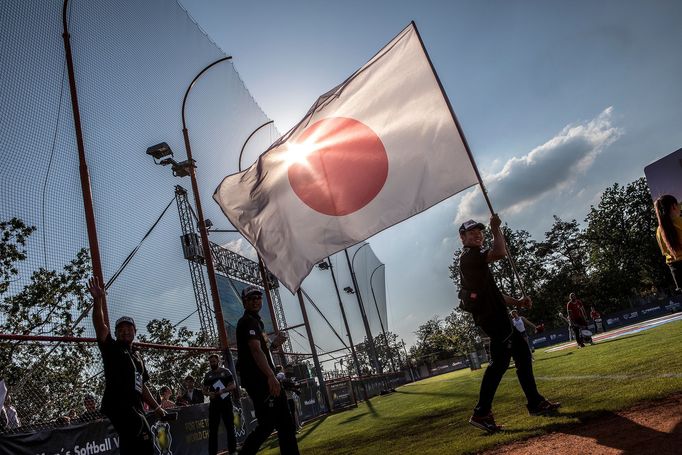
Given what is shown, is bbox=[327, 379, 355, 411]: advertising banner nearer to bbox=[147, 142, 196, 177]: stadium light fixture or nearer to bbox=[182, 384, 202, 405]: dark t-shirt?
bbox=[182, 384, 202, 405]: dark t-shirt

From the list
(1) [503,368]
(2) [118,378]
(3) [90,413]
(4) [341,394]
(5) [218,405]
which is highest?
(2) [118,378]

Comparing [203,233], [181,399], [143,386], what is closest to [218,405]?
[181,399]

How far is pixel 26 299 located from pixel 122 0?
21.4 feet

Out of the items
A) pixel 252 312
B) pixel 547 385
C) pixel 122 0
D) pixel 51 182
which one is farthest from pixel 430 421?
pixel 122 0

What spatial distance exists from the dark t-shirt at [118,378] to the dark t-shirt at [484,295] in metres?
3.34

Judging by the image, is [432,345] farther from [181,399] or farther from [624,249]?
[181,399]

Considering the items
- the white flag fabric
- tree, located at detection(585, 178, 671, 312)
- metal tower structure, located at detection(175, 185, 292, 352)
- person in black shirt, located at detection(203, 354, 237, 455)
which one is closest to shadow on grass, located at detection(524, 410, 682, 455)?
the white flag fabric

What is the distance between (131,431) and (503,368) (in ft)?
11.5

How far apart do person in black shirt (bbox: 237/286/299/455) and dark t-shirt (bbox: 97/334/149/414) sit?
100 centimetres

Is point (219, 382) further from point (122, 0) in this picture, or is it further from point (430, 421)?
point (122, 0)

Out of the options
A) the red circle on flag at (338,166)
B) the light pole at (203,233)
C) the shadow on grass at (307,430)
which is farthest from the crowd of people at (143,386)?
the light pole at (203,233)

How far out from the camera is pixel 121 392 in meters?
4.34

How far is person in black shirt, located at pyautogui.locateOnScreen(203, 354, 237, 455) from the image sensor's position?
339 inches

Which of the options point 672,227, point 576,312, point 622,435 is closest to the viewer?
point 622,435
